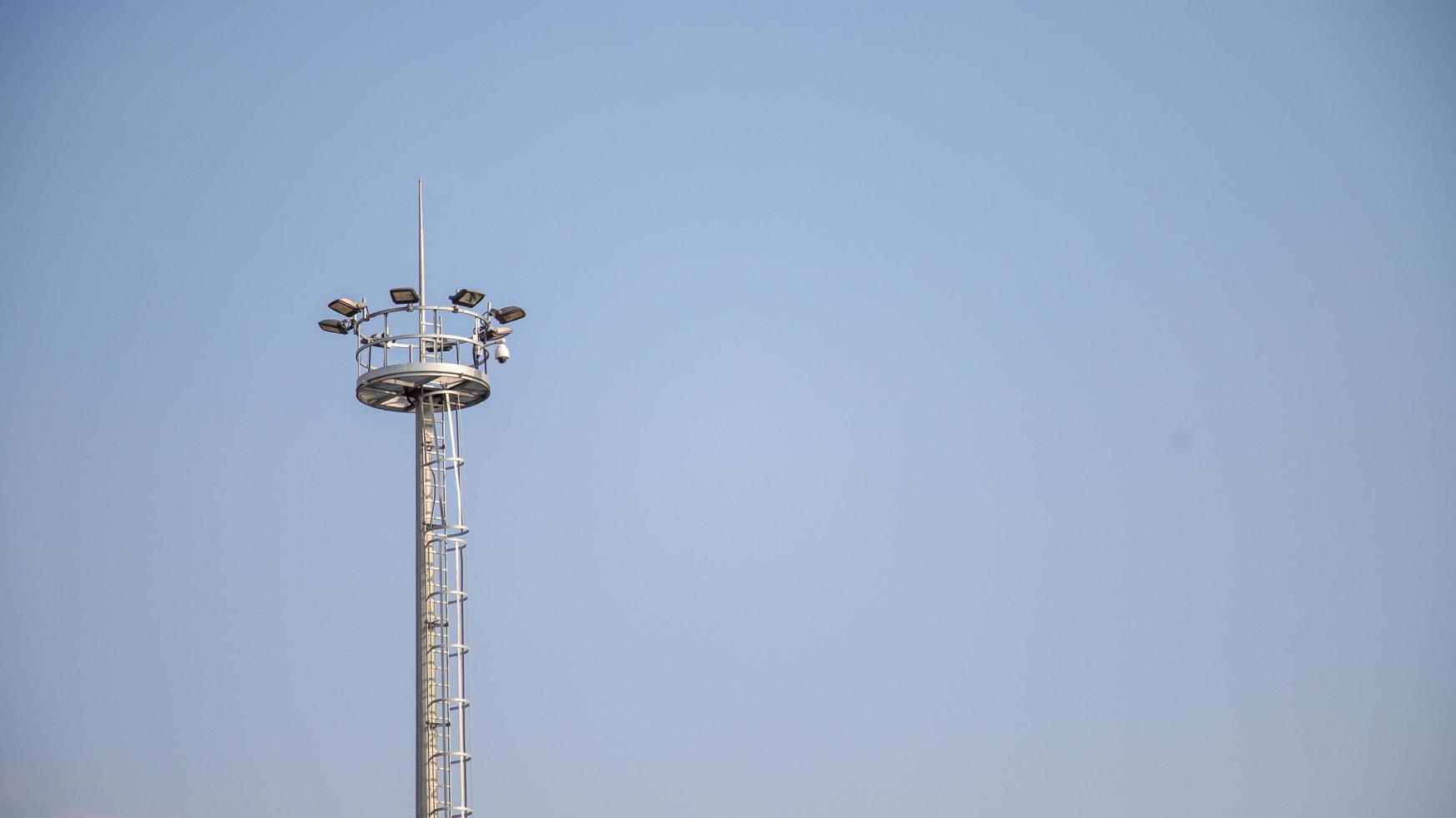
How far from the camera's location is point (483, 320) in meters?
81.5

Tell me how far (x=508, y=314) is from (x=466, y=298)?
1601mm

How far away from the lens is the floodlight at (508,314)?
267 ft

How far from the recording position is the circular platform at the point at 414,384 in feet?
260

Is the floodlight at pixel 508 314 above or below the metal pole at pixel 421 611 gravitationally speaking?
above

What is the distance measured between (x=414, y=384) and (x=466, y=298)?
3335mm

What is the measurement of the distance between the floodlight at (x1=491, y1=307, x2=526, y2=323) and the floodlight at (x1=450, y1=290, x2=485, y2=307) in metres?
0.80

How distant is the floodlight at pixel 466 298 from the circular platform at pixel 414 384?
2.22m

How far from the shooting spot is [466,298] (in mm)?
80562

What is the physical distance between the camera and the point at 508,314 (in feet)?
267

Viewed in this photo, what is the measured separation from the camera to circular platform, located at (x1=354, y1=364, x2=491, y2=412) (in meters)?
79.2

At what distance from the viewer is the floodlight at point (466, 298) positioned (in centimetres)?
8044

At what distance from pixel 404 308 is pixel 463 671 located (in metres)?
11.9

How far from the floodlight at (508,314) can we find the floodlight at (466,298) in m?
0.80

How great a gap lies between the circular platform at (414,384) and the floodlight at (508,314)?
85.8 inches
